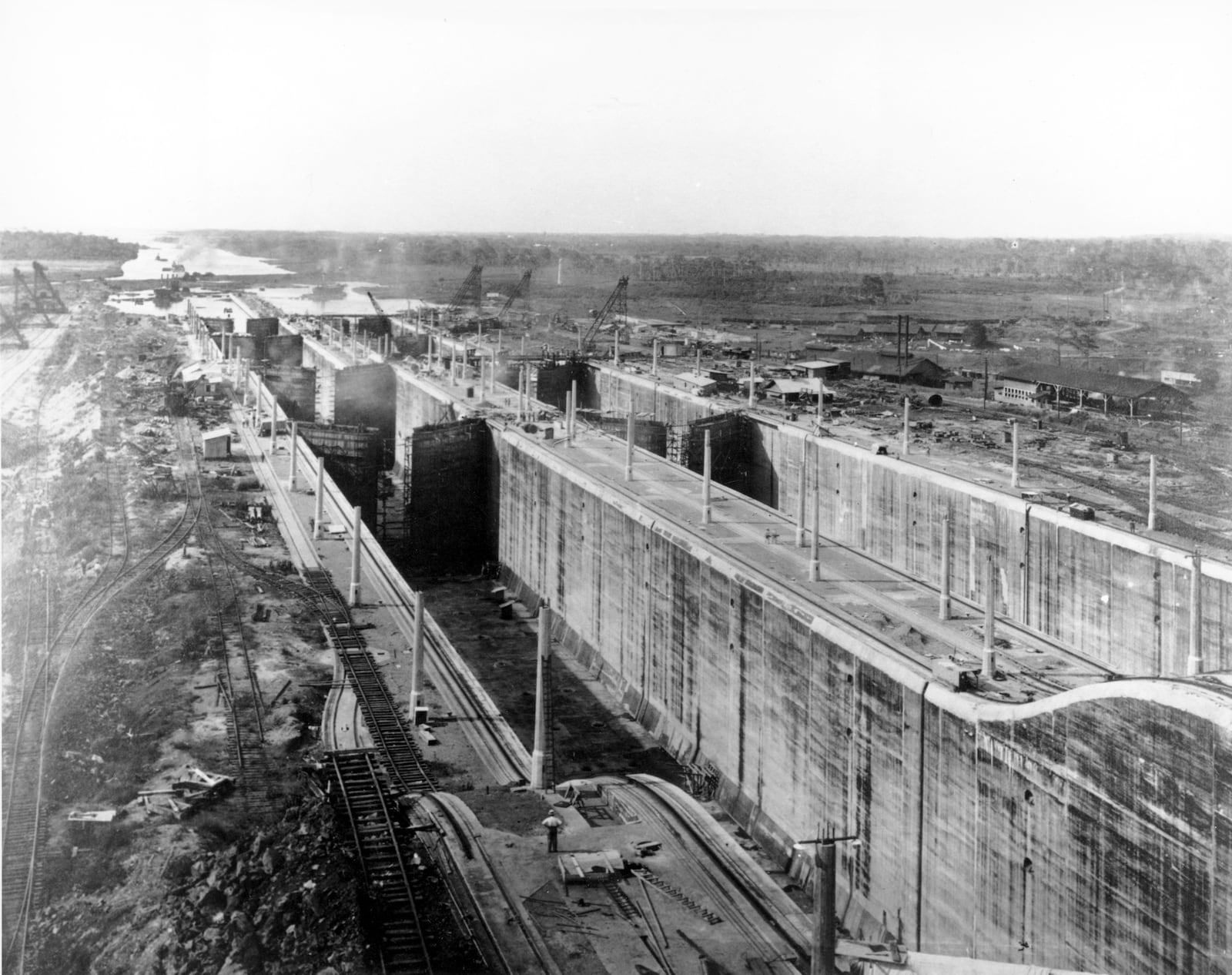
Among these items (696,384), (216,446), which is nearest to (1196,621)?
(216,446)

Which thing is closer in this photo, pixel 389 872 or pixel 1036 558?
pixel 389 872

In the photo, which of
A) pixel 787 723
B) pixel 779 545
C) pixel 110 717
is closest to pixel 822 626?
pixel 787 723

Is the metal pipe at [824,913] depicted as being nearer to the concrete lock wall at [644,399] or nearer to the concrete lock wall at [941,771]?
the concrete lock wall at [941,771]

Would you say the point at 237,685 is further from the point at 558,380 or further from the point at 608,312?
the point at 608,312

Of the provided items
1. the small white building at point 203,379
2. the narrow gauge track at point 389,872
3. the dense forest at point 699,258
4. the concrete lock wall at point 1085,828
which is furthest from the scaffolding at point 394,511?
the dense forest at point 699,258

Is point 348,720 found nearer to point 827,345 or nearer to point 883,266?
point 827,345

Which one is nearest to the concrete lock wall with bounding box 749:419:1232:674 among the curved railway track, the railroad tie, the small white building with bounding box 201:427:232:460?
the railroad tie

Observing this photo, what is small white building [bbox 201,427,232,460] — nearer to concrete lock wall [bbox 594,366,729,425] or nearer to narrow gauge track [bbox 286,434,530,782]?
narrow gauge track [bbox 286,434,530,782]
